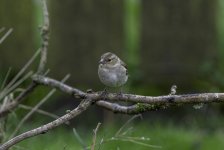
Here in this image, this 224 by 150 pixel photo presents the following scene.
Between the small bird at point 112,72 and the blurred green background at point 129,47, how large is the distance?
167 centimetres

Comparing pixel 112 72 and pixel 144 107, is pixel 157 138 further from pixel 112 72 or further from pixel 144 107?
pixel 144 107

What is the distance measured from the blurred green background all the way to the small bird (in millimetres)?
1672

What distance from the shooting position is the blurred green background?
5293 millimetres

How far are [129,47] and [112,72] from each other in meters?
2.33

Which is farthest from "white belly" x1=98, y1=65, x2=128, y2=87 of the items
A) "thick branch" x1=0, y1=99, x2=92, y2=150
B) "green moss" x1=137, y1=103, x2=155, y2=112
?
"thick branch" x1=0, y1=99, x2=92, y2=150

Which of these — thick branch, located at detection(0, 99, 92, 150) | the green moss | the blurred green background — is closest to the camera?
thick branch, located at detection(0, 99, 92, 150)

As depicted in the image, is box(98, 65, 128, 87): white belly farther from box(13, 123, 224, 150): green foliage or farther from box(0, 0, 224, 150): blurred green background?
box(0, 0, 224, 150): blurred green background

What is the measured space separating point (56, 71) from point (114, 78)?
2.13 meters

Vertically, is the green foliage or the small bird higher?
the small bird

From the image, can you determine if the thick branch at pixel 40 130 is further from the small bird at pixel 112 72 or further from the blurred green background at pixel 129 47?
the blurred green background at pixel 129 47

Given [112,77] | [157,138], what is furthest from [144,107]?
[157,138]

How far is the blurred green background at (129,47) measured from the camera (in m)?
5.29

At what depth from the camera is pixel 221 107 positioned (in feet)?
18.1

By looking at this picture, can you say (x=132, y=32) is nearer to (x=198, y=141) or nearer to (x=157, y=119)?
(x=157, y=119)
